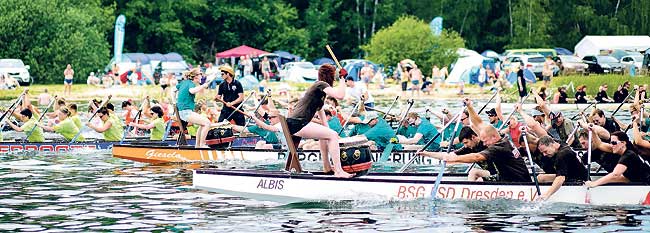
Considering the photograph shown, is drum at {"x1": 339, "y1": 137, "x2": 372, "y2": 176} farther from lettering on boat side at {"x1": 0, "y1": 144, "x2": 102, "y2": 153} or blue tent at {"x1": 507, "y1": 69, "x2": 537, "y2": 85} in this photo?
blue tent at {"x1": 507, "y1": 69, "x2": 537, "y2": 85}

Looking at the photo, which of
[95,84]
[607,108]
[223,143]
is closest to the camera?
[223,143]

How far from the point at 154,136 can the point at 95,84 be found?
1335 inches

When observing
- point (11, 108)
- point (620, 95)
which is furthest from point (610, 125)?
point (620, 95)

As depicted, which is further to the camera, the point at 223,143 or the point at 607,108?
the point at 607,108

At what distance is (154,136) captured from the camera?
26781 millimetres

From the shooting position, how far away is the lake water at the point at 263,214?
52.7 ft

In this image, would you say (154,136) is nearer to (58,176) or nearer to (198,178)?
(58,176)

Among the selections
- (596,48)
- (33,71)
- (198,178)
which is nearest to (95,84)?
(33,71)

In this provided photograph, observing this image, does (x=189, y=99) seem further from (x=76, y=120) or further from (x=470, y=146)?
(x=470, y=146)

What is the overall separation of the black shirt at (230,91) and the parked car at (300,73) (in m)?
38.3

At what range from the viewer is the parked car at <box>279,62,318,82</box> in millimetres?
64062

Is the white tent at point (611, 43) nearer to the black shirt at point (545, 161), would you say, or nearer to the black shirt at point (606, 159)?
the black shirt at point (606, 159)

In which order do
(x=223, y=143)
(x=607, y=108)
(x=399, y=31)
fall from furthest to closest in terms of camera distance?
(x=399, y=31), (x=607, y=108), (x=223, y=143)

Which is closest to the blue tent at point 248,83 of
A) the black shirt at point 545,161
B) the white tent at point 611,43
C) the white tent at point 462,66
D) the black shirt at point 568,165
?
the white tent at point 462,66
